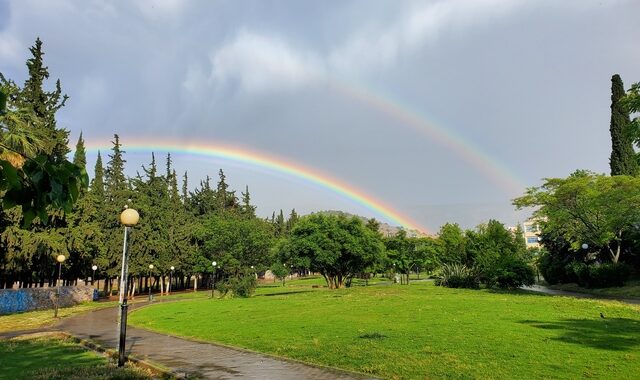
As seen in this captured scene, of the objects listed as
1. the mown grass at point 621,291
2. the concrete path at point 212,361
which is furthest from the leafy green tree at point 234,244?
the concrete path at point 212,361

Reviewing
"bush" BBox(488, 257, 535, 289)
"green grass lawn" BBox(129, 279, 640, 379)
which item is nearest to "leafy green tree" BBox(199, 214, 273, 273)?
"bush" BBox(488, 257, 535, 289)

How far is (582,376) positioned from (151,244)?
180 feet

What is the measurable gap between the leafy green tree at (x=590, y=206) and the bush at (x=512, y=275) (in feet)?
16.3

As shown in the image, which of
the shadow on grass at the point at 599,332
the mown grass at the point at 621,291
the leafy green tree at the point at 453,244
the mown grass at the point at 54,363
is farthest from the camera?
the leafy green tree at the point at 453,244

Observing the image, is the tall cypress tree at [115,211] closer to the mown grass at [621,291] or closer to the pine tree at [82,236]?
the pine tree at [82,236]

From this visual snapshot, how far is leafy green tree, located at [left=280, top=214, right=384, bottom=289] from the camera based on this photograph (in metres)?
42.5

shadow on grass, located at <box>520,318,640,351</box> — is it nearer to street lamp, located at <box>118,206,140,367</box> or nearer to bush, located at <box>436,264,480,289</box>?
street lamp, located at <box>118,206,140,367</box>

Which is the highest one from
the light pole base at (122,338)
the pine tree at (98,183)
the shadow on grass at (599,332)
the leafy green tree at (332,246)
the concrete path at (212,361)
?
the pine tree at (98,183)

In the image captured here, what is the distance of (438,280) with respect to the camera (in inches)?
1843

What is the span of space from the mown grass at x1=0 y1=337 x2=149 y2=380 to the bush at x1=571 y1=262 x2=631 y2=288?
42.8 metres

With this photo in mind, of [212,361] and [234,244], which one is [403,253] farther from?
[212,361]

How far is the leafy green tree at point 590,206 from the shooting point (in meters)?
39.2

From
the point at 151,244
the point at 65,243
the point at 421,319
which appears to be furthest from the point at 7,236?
the point at 421,319

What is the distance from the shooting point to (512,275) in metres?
40.6
